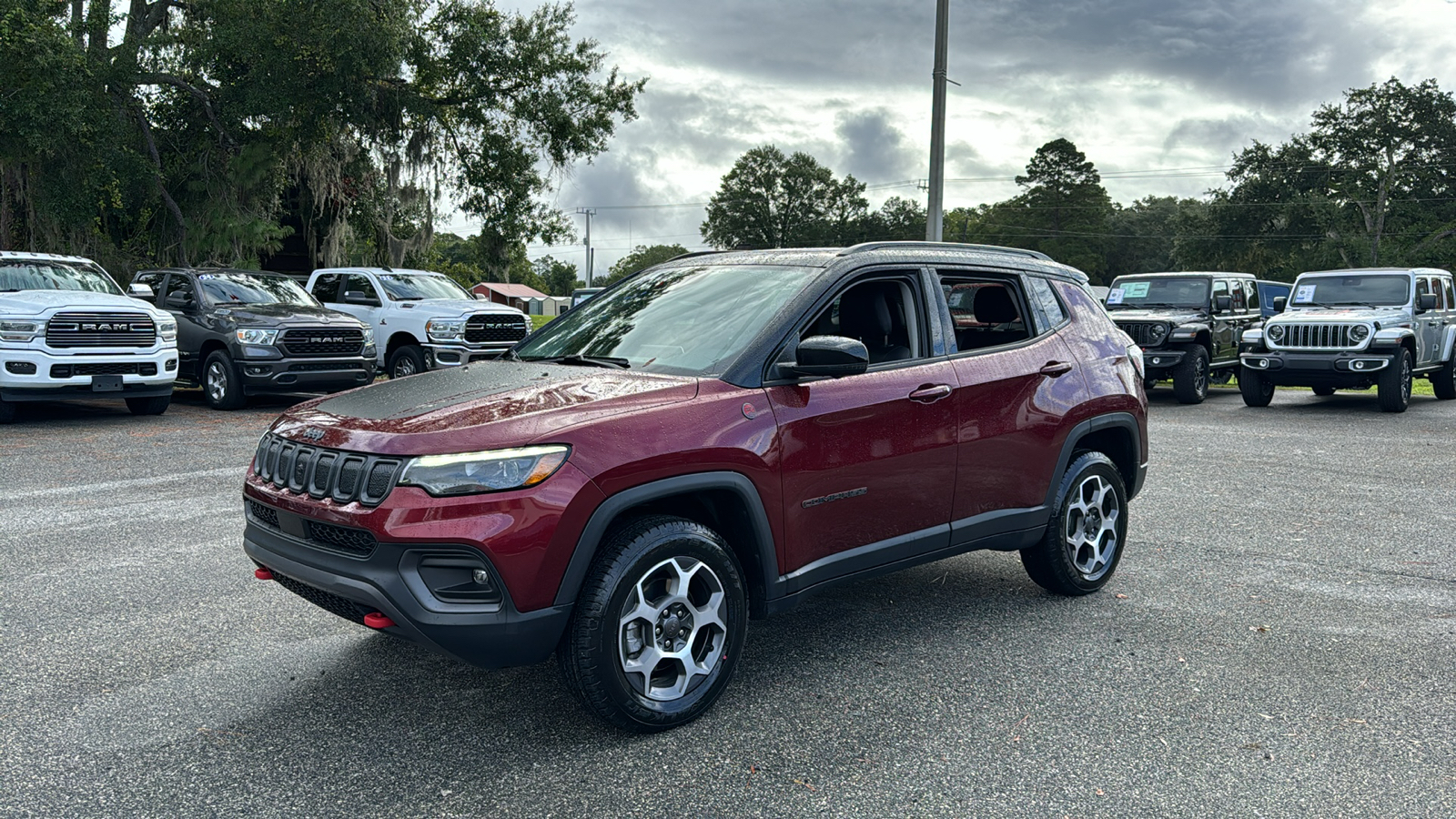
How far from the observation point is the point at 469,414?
3.54 m

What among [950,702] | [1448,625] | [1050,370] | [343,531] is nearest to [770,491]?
[950,702]

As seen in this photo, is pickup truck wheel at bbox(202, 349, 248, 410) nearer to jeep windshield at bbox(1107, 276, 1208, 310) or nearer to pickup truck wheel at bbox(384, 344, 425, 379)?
pickup truck wheel at bbox(384, 344, 425, 379)

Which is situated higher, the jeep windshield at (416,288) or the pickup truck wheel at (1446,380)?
the jeep windshield at (416,288)

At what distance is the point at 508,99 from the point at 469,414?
18888mm

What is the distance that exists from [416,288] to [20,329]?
6249 millimetres

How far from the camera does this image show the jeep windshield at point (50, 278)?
1202 cm

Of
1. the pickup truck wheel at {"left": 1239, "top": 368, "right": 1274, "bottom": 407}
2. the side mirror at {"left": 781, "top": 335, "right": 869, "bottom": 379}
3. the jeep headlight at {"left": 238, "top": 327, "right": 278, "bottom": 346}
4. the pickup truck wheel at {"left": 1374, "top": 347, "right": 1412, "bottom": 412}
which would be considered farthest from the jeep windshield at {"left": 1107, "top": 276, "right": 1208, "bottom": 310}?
the side mirror at {"left": 781, "top": 335, "right": 869, "bottom": 379}

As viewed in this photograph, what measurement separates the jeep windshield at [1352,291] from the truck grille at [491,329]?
38.4 feet

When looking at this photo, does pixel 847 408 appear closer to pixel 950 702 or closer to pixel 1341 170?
pixel 950 702

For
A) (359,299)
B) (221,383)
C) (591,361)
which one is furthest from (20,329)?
(591,361)

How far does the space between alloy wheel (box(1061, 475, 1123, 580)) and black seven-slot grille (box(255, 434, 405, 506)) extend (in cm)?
334

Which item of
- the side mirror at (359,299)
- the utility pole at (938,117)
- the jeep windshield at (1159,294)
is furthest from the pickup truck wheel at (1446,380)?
the side mirror at (359,299)

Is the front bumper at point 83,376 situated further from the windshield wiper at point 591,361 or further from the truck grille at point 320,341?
the windshield wiper at point 591,361

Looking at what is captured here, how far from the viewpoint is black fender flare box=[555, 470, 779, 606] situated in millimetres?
3393
